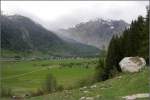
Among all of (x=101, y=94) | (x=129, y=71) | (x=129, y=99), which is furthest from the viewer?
(x=129, y=71)

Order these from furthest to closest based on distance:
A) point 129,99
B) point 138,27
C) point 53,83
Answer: point 138,27, point 53,83, point 129,99

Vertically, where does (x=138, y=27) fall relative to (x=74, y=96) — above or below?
above

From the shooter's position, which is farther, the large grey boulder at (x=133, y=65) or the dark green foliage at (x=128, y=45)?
the dark green foliage at (x=128, y=45)

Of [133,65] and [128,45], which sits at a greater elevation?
[128,45]

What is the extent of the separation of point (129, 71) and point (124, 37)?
99.2ft

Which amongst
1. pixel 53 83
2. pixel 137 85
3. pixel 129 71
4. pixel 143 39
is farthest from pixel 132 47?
pixel 137 85

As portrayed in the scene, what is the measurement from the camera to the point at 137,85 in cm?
3064

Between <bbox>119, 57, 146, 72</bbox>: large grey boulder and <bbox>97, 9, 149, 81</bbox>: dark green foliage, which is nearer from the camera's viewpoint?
<bbox>119, 57, 146, 72</bbox>: large grey boulder

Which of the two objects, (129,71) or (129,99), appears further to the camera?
(129,71)

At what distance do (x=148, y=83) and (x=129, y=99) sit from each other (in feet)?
16.1

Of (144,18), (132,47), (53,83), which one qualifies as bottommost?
(53,83)

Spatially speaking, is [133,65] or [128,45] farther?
[128,45]

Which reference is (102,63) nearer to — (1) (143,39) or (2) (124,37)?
(2) (124,37)

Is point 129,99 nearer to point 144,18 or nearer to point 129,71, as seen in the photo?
point 129,71
